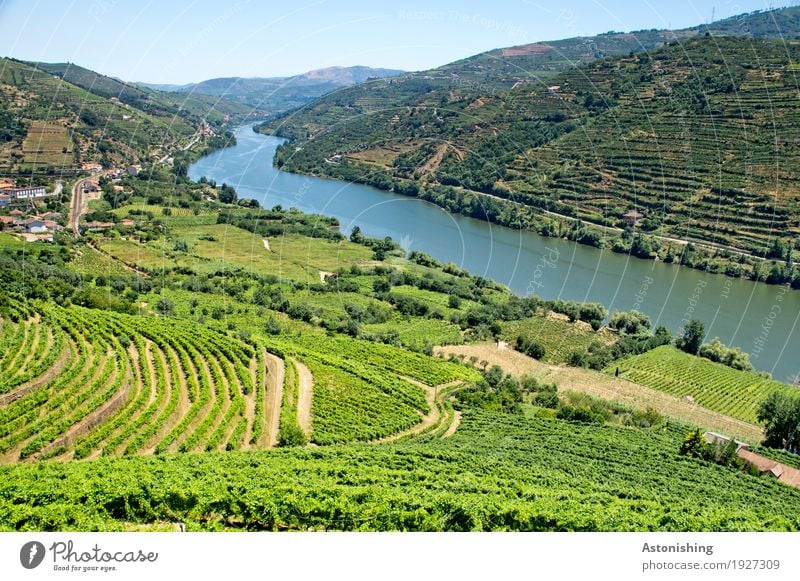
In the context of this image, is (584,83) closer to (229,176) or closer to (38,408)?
(229,176)

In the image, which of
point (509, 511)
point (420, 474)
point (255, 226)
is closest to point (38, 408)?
point (420, 474)

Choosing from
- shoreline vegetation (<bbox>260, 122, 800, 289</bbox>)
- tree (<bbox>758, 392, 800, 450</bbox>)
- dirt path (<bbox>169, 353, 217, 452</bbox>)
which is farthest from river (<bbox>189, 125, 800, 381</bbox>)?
dirt path (<bbox>169, 353, 217, 452</bbox>)

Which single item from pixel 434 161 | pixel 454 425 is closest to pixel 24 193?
pixel 434 161

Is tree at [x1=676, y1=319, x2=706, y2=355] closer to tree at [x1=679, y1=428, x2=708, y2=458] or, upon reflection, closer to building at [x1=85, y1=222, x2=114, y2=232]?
tree at [x1=679, y1=428, x2=708, y2=458]

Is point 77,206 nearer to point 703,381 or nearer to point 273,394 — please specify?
point 273,394

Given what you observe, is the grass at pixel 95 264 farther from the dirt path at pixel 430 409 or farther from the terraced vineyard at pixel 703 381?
the terraced vineyard at pixel 703 381
